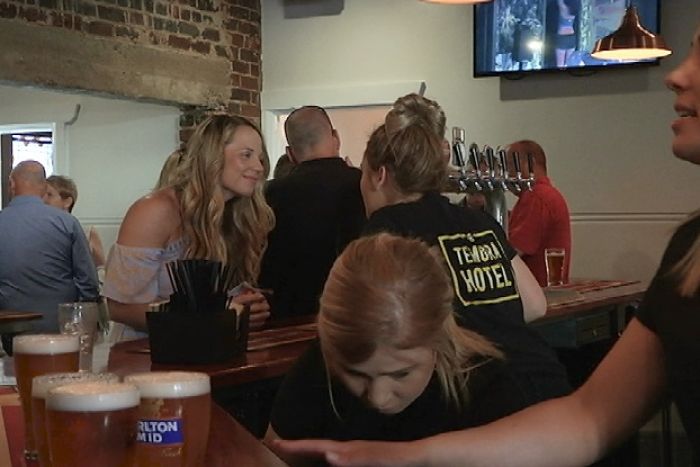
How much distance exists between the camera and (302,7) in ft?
23.8

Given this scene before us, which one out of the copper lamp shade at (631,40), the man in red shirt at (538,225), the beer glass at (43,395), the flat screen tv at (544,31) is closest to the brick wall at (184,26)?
the flat screen tv at (544,31)

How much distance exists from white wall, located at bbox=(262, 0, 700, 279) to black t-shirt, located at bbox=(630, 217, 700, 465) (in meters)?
4.82

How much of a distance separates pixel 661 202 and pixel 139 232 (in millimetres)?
3892

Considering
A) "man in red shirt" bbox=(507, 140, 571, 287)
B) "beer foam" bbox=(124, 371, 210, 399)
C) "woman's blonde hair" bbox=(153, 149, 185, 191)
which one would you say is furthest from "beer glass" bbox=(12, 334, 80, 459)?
"man in red shirt" bbox=(507, 140, 571, 287)

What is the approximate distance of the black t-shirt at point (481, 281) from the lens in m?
2.49

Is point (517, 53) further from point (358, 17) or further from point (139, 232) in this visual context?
point (139, 232)

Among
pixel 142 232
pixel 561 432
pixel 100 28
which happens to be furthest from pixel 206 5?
pixel 561 432

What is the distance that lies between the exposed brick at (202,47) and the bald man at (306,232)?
2862 mm

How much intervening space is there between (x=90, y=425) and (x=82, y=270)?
4672mm

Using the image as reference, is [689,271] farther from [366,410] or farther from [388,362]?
[366,410]

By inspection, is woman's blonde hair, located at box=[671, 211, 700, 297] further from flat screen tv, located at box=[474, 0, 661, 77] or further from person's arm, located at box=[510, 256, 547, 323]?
flat screen tv, located at box=[474, 0, 661, 77]

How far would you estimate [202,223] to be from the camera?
308 cm

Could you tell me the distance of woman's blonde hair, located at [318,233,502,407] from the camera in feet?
5.27

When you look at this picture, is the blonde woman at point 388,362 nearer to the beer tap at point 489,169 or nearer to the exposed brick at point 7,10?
the beer tap at point 489,169
